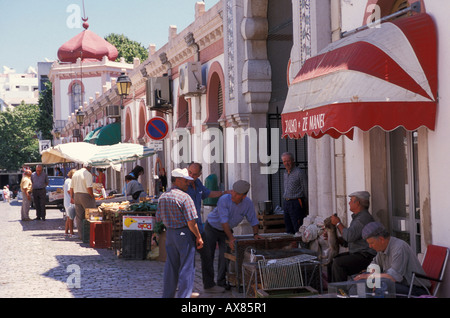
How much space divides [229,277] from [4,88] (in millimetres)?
122134

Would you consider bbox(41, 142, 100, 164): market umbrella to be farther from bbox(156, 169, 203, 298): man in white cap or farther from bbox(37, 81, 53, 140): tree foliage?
bbox(37, 81, 53, 140): tree foliage

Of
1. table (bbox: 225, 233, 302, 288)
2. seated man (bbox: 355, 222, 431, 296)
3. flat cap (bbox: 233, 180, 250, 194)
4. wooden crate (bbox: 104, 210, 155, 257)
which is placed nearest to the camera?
seated man (bbox: 355, 222, 431, 296)

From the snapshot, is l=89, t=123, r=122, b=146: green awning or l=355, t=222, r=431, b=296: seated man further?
l=89, t=123, r=122, b=146: green awning

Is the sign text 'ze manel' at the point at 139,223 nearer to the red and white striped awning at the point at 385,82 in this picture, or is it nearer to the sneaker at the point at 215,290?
the sneaker at the point at 215,290

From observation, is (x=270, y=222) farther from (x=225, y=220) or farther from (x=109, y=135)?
(x=109, y=135)

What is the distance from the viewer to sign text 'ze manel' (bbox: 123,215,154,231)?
12.7 metres

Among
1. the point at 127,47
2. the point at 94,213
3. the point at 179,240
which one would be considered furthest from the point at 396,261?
the point at 127,47

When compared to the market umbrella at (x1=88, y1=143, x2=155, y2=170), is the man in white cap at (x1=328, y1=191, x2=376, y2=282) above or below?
below

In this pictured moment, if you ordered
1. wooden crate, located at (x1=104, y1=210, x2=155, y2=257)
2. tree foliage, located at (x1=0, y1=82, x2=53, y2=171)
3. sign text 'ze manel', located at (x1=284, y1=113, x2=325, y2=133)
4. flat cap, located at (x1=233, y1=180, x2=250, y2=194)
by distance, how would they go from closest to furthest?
sign text 'ze manel', located at (x1=284, y1=113, x2=325, y2=133), flat cap, located at (x1=233, y1=180, x2=250, y2=194), wooden crate, located at (x1=104, y1=210, x2=155, y2=257), tree foliage, located at (x1=0, y1=82, x2=53, y2=171)

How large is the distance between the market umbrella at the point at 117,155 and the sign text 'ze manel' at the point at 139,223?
4454 millimetres

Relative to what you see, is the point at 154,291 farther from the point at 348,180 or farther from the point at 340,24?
the point at 340,24

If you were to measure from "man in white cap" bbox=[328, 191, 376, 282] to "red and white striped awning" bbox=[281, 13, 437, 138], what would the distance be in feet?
4.22

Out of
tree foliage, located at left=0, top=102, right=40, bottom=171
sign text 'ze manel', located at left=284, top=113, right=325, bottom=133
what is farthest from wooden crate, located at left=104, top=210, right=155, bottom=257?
tree foliage, located at left=0, top=102, right=40, bottom=171

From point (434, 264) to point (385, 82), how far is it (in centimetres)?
192
